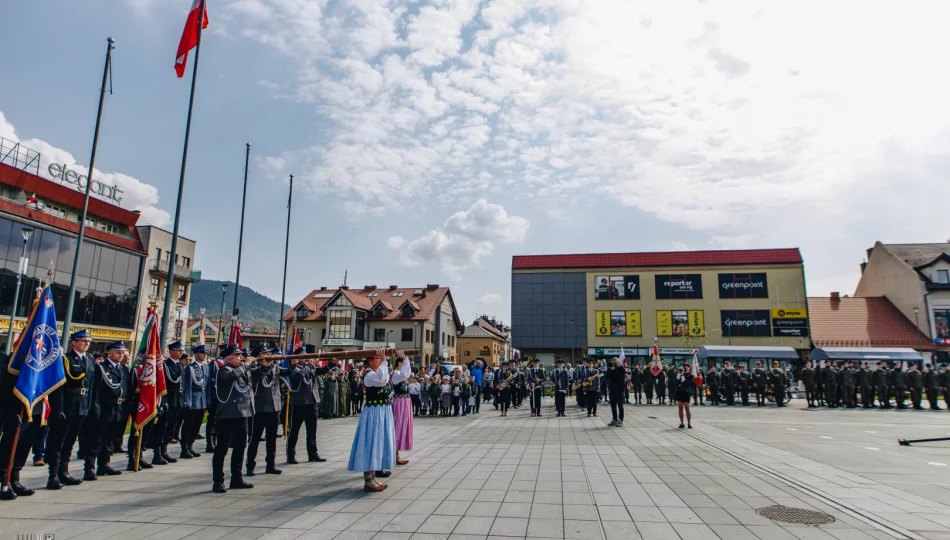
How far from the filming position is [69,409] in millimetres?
8078

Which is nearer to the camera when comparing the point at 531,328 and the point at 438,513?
the point at 438,513

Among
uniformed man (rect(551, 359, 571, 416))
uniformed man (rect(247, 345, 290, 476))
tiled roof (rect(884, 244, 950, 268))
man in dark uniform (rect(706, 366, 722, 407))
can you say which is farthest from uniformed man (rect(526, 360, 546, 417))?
tiled roof (rect(884, 244, 950, 268))

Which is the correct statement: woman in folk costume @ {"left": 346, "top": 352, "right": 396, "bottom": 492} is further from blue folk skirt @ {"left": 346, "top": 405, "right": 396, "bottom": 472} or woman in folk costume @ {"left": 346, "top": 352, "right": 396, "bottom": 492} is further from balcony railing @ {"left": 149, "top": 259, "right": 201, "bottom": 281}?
balcony railing @ {"left": 149, "top": 259, "right": 201, "bottom": 281}

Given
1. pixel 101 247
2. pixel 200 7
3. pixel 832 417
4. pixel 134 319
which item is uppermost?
pixel 200 7

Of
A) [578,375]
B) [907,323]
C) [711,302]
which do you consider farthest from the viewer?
[711,302]

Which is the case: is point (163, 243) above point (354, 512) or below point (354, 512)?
above

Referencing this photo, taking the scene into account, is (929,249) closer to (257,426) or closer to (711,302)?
(711,302)

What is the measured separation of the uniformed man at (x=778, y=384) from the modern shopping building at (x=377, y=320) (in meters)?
35.4

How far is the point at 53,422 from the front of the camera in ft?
25.8

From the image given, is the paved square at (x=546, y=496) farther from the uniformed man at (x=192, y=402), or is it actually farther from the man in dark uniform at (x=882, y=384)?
the man in dark uniform at (x=882, y=384)

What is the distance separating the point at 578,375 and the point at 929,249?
46392mm

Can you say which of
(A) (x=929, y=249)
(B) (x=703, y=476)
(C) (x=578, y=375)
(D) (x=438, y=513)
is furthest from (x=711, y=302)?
(D) (x=438, y=513)

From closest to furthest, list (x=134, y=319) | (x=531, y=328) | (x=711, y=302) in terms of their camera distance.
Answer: (x=134, y=319)
(x=711, y=302)
(x=531, y=328)

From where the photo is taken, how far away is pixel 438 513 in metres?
6.25
